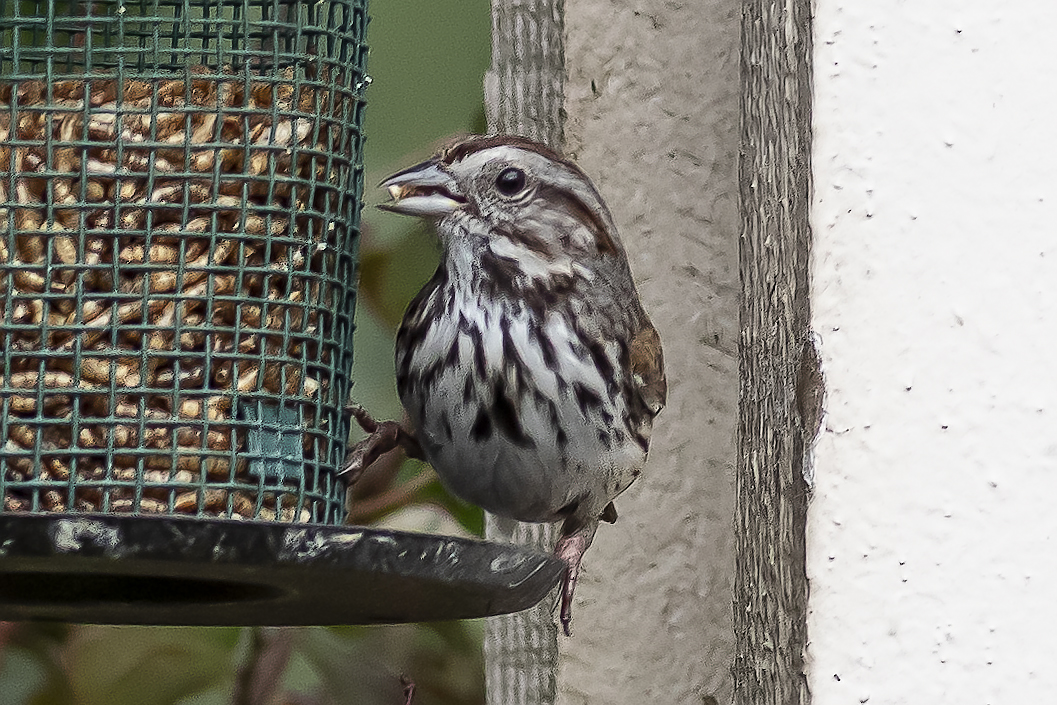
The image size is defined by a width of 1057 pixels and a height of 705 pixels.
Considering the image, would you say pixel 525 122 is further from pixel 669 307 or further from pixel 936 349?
pixel 936 349

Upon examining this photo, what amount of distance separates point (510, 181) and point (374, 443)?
42cm

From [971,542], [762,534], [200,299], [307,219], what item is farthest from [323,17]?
[971,542]

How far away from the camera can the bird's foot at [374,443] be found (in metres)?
2.55

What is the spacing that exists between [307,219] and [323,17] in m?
0.38

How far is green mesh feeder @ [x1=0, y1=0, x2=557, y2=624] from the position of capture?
2256 mm

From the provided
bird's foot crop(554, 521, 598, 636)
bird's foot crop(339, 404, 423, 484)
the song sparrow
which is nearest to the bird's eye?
the song sparrow

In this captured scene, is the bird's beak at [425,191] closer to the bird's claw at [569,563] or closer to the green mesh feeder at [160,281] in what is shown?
the green mesh feeder at [160,281]

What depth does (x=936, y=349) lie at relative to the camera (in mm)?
2502

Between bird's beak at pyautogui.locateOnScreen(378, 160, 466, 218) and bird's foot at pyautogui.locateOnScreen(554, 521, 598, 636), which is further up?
bird's beak at pyautogui.locateOnScreen(378, 160, 466, 218)

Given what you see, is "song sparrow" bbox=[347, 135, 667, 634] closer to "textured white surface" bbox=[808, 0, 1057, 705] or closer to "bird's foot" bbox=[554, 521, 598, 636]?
"bird's foot" bbox=[554, 521, 598, 636]

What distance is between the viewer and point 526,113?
3018 mm

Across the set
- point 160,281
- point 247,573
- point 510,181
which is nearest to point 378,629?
point 510,181

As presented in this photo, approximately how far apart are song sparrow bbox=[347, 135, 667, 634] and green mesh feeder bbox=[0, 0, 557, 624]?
0.89 feet

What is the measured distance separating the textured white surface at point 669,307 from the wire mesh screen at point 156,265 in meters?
0.64
